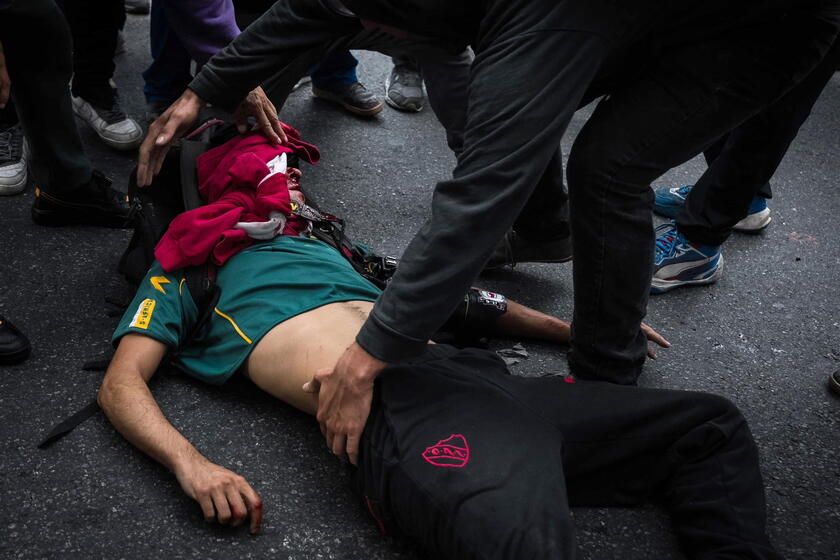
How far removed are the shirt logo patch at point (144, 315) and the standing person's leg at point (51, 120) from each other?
2.75ft

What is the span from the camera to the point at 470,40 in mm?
1562

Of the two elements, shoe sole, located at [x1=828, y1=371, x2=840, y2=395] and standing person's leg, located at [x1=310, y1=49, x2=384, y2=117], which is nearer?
shoe sole, located at [x1=828, y1=371, x2=840, y2=395]

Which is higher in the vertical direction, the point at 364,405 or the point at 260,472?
the point at 364,405

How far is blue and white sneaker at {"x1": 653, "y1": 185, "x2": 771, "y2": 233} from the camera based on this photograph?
2.94 m

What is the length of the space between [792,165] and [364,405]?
2.88m

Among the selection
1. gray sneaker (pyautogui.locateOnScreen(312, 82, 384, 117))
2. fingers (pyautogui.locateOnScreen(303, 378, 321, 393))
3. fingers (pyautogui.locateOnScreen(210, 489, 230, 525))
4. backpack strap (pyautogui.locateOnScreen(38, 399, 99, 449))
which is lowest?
gray sneaker (pyautogui.locateOnScreen(312, 82, 384, 117))

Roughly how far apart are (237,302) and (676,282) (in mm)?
1468

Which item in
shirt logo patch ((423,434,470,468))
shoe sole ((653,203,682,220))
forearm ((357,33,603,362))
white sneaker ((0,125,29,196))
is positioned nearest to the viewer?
forearm ((357,33,603,362))

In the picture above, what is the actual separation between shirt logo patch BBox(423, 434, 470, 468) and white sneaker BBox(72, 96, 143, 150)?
2.05m

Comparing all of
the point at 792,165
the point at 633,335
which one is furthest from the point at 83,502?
the point at 792,165

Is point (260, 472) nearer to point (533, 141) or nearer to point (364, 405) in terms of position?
point (364, 405)

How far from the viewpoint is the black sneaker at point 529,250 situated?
2453 millimetres

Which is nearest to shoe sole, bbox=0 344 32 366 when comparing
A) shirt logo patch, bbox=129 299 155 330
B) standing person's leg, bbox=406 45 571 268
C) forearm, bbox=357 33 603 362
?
shirt logo patch, bbox=129 299 155 330

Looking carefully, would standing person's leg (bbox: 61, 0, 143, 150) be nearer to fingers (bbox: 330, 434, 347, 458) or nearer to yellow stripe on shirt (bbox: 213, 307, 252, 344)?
yellow stripe on shirt (bbox: 213, 307, 252, 344)
